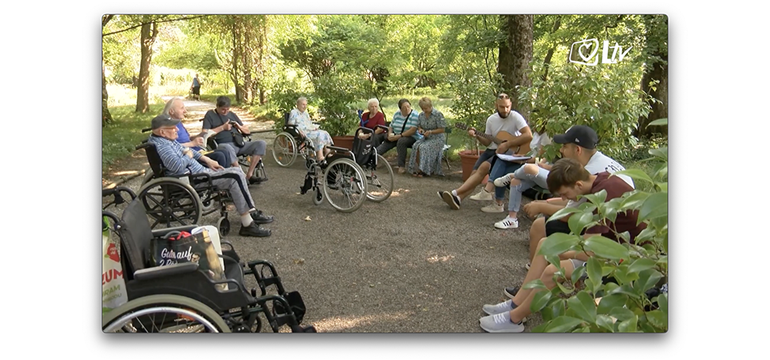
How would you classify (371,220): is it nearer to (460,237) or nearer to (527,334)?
(460,237)

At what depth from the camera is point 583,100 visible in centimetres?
491

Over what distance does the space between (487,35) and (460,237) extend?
1.92 metres

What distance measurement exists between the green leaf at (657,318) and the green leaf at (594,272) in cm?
47

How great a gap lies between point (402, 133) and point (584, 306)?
516cm

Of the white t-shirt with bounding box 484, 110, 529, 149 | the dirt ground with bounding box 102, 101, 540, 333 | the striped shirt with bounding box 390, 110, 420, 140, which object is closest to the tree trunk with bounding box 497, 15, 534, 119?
the white t-shirt with bounding box 484, 110, 529, 149

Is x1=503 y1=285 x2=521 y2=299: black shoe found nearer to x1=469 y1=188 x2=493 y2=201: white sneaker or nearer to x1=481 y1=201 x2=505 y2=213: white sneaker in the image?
x1=481 y1=201 x2=505 y2=213: white sneaker

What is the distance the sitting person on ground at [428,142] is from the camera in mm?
7059

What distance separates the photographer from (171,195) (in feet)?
15.0

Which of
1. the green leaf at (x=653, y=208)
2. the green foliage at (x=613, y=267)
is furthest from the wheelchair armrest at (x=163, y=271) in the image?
the green leaf at (x=653, y=208)

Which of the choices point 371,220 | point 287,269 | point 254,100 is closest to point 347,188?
point 371,220

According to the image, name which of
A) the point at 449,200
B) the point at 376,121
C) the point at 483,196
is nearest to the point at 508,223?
the point at 449,200

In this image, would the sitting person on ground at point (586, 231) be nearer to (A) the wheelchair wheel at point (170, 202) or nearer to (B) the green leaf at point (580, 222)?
(B) the green leaf at point (580, 222)

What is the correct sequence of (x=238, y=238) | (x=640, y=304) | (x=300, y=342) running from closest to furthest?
(x=640, y=304), (x=300, y=342), (x=238, y=238)

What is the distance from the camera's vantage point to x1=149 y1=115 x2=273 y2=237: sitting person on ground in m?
4.40
